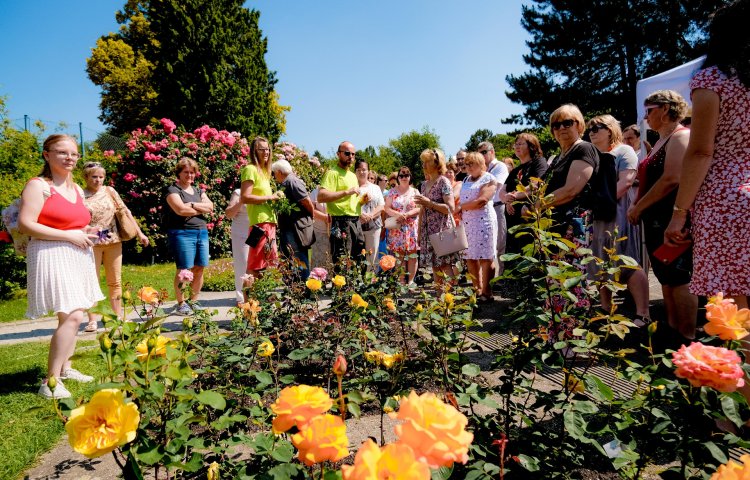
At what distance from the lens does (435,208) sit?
15.6ft

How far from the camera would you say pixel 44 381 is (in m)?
2.81

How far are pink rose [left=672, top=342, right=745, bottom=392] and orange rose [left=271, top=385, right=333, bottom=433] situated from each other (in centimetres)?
75

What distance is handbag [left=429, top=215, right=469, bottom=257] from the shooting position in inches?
183

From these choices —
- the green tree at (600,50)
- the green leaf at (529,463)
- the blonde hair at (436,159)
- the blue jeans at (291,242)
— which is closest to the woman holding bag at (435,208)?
the blonde hair at (436,159)

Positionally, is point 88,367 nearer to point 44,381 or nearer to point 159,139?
point 44,381

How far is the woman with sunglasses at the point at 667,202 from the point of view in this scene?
8.73ft

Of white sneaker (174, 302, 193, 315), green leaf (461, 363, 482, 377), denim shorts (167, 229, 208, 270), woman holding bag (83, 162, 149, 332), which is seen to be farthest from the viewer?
denim shorts (167, 229, 208, 270)

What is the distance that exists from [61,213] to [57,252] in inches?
10.1

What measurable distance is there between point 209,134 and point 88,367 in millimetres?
9180

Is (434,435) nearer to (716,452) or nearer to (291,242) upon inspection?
(716,452)

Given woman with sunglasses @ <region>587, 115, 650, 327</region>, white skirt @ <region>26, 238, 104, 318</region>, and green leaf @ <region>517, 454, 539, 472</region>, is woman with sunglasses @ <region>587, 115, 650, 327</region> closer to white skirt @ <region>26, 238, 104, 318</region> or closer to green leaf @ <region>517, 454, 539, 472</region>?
green leaf @ <region>517, 454, 539, 472</region>

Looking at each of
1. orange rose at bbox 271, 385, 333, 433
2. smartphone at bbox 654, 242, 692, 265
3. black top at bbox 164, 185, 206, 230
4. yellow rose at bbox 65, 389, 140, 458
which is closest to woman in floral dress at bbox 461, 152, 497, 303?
smartphone at bbox 654, 242, 692, 265

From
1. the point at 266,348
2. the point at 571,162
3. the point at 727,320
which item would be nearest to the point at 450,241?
the point at 571,162

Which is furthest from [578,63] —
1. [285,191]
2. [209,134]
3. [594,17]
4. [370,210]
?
[285,191]
